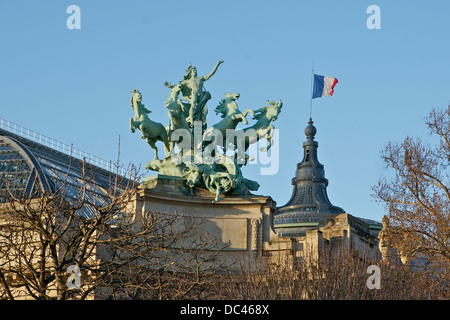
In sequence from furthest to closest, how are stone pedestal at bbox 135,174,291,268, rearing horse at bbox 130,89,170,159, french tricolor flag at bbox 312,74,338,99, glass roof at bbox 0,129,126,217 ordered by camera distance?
glass roof at bbox 0,129,126,217
french tricolor flag at bbox 312,74,338,99
rearing horse at bbox 130,89,170,159
stone pedestal at bbox 135,174,291,268

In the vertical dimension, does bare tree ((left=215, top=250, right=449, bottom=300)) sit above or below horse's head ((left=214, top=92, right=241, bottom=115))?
below

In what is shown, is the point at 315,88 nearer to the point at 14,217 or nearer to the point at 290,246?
the point at 290,246

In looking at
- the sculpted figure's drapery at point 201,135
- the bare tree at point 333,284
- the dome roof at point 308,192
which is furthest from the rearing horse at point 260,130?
the dome roof at point 308,192

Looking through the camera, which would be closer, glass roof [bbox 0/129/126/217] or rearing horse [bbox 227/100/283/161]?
rearing horse [bbox 227/100/283/161]

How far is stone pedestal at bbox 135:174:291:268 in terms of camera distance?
5222 cm

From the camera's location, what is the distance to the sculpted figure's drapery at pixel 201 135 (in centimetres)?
5309

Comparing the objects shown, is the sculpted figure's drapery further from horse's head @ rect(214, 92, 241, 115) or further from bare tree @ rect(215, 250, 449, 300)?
bare tree @ rect(215, 250, 449, 300)

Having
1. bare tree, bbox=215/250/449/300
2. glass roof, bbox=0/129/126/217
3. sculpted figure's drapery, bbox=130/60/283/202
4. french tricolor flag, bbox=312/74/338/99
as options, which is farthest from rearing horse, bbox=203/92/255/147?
glass roof, bbox=0/129/126/217

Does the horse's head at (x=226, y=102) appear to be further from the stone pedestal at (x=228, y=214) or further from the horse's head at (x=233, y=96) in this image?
the stone pedestal at (x=228, y=214)

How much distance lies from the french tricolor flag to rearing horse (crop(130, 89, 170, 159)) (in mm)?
18679

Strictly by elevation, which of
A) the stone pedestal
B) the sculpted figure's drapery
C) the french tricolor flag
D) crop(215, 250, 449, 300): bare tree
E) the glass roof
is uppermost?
the french tricolor flag

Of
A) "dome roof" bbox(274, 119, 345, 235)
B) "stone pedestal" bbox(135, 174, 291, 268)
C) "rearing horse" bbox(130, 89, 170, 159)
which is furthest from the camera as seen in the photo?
"dome roof" bbox(274, 119, 345, 235)

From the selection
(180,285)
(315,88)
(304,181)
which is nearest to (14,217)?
(180,285)

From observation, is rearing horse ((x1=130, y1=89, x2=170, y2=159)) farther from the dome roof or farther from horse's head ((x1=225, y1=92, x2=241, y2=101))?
the dome roof
